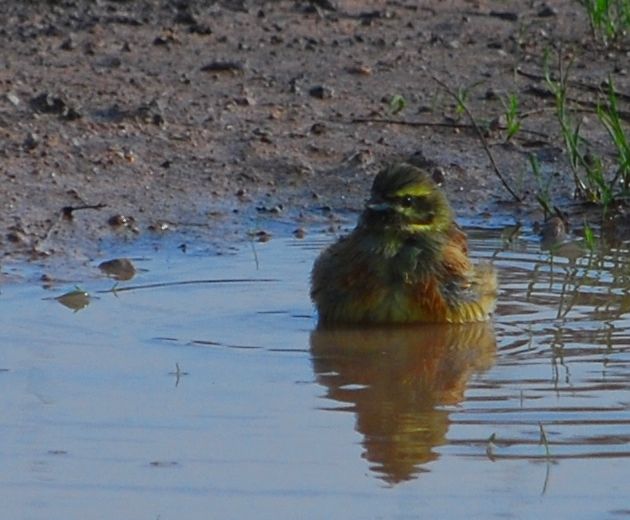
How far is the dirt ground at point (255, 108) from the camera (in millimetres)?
9969

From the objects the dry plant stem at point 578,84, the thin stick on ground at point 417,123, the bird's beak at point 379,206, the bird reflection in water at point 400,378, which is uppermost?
the bird's beak at point 379,206

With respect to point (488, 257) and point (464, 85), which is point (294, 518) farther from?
point (464, 85)

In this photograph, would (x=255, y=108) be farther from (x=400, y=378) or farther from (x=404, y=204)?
(x=400, y=378)

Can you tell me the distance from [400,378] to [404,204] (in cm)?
115

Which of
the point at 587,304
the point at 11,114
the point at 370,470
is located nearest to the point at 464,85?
the point at 11,114

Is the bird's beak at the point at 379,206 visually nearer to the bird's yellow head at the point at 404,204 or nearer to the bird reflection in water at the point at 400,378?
the bird's yellow head at the point at 404,204

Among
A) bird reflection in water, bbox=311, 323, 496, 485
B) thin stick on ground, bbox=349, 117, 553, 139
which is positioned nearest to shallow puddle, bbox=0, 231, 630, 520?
bird reflection in water, bbox=311, 323, 496, 485

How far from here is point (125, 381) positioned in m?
6.86

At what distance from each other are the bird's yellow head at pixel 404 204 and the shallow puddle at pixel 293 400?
45 centimetres

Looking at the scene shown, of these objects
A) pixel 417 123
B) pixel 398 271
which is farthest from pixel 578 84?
pixel 398 271

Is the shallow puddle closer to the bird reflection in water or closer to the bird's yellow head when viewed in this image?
the bird reflection in water

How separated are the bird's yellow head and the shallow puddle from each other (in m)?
0.45

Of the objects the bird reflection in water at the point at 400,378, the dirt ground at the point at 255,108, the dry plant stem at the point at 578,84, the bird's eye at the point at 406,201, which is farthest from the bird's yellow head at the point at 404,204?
the dry plant stem at the point at 578,84

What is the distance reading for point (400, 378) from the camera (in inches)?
284
